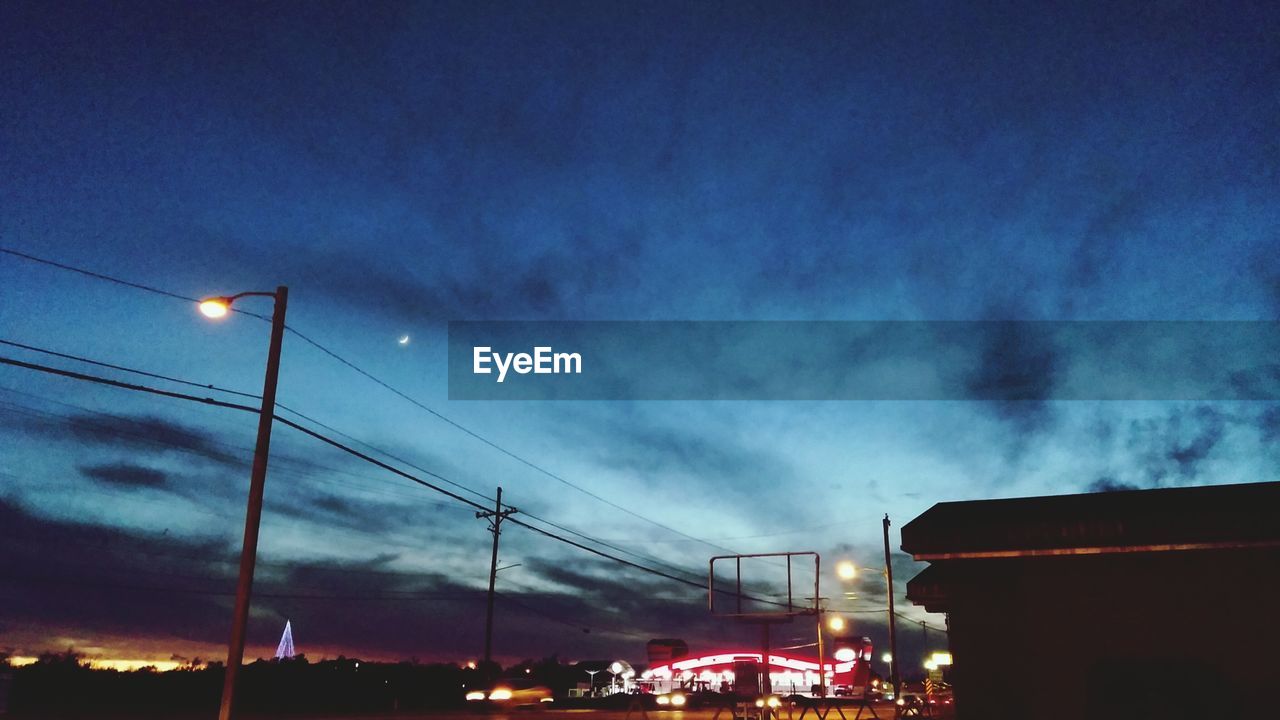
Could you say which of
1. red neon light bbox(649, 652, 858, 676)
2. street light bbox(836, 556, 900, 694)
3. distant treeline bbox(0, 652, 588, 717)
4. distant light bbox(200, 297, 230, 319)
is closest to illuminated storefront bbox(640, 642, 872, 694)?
red neon light bbox(649, 652, 858, 676)

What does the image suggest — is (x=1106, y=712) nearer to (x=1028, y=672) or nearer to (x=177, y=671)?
(x=1028, y=672)

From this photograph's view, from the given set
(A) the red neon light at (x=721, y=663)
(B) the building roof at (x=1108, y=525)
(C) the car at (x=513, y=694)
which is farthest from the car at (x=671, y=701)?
(B) the building roof at (x=1108, y=525)

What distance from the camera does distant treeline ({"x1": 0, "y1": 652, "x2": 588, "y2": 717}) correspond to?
35.5 m

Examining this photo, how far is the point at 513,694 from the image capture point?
37844 mm

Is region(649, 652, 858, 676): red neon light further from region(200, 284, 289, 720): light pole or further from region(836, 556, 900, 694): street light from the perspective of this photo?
region(200, 284, 289, 720): light pole

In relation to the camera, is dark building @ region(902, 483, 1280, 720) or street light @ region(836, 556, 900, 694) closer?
dark building @ region(902, 483, 1280, 720)

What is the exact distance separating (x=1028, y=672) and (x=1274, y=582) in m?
2.98

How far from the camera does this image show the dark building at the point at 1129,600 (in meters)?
9.42

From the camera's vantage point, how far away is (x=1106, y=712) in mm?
9867

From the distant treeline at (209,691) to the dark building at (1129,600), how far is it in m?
31.0

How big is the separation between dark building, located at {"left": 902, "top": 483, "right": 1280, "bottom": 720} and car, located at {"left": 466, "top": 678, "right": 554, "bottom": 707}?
30.8 meters

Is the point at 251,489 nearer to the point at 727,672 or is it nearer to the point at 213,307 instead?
the point at 213,307

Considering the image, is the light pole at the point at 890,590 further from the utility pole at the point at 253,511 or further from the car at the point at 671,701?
the utility pole at the point at 253,511

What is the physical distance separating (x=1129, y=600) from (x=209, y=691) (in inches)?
1783
